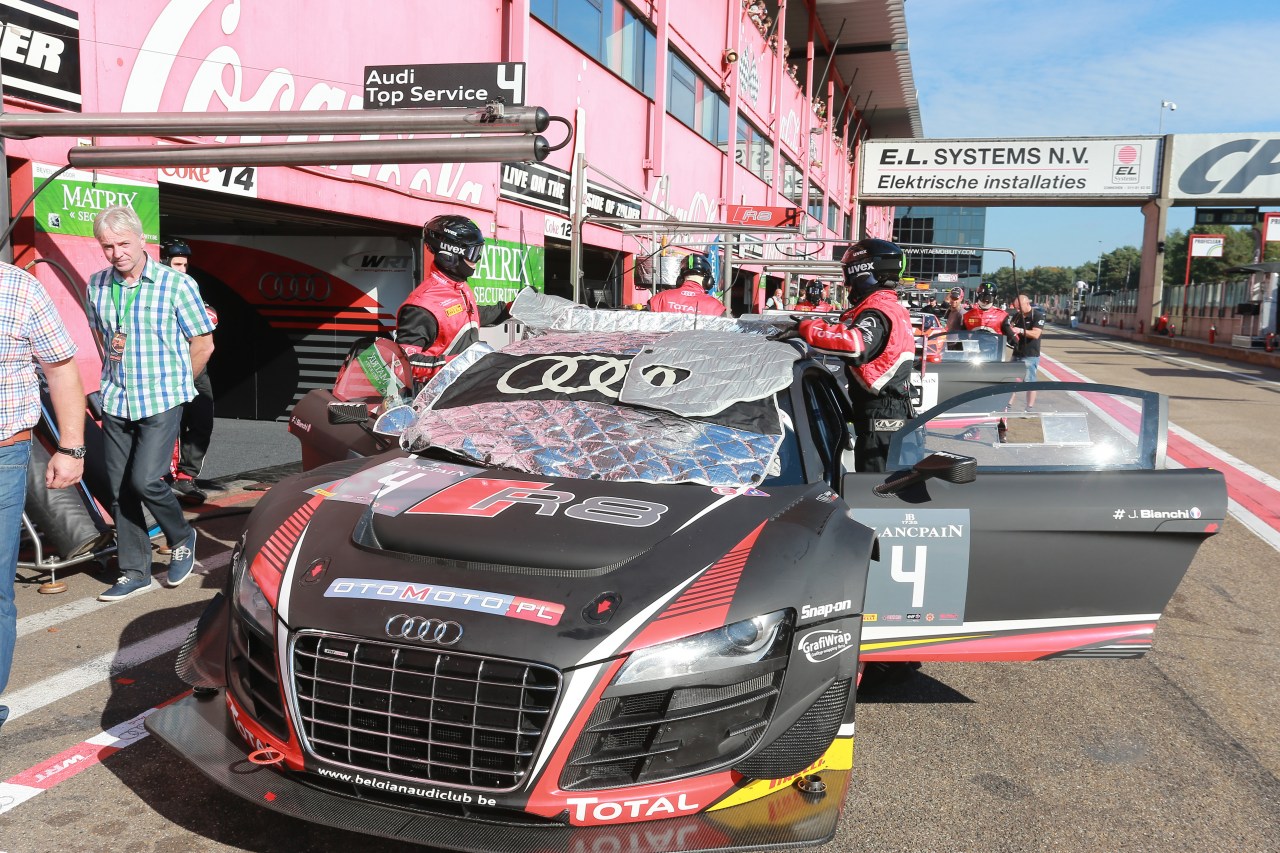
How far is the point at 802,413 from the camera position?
3854 mm

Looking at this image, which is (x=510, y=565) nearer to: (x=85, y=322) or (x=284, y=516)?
(x=284, y=516)

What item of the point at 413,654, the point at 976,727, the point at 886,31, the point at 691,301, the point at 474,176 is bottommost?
the point at 976,727

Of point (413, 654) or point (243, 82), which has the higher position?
point (243, 82)

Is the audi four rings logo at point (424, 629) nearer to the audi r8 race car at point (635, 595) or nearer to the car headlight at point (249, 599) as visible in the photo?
the audi r8 race car at point (635, 595)

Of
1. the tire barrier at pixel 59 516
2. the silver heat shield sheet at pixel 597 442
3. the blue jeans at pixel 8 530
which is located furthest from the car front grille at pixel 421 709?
the tire barrier at pixel 59 516

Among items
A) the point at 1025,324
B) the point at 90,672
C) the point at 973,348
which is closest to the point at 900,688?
the point at 90,672

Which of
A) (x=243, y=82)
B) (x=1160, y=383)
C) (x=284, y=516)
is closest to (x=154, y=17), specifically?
(x=243, y=82)

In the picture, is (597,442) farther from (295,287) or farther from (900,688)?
(295,287)

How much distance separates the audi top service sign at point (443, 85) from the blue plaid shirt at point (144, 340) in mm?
3281

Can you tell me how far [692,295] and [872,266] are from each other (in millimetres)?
3711

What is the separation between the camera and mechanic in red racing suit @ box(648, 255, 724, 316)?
957 cm

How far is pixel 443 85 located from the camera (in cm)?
805

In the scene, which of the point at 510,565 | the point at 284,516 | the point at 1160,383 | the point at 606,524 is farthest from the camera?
the point at 1160,383

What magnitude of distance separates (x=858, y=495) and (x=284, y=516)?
191cm
